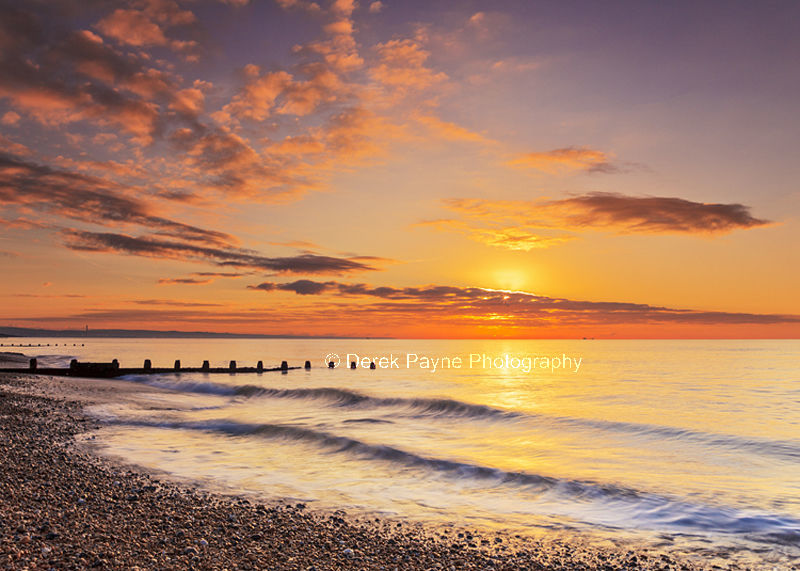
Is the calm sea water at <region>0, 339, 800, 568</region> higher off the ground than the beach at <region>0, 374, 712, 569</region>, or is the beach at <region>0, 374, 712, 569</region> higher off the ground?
the beach at <region>0, 374, 712, 569</region>

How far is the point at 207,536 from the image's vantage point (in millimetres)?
8562

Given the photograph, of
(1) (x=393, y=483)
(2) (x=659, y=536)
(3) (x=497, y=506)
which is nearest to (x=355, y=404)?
(1) (x=393, y=483)

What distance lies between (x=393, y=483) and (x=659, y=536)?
6473 millimetres

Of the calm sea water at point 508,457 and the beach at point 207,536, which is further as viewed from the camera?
the calm sea water at point 508,457

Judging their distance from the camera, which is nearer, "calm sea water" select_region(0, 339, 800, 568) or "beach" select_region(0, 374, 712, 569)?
"beach" select_region(0, 374, 712, 569)

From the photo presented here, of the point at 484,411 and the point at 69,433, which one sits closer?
the point at 69,433

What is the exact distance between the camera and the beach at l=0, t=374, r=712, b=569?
7520mm

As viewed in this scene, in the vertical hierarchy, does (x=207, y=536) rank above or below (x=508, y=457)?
above

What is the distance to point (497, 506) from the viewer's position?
40.0 feet

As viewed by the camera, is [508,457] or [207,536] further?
[508,457]

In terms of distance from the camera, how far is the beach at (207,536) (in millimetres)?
7520

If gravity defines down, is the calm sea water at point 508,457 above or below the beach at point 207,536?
below

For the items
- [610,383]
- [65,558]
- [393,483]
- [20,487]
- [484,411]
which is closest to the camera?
[65,558]

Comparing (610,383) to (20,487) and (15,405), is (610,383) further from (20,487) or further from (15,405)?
(20,487)
